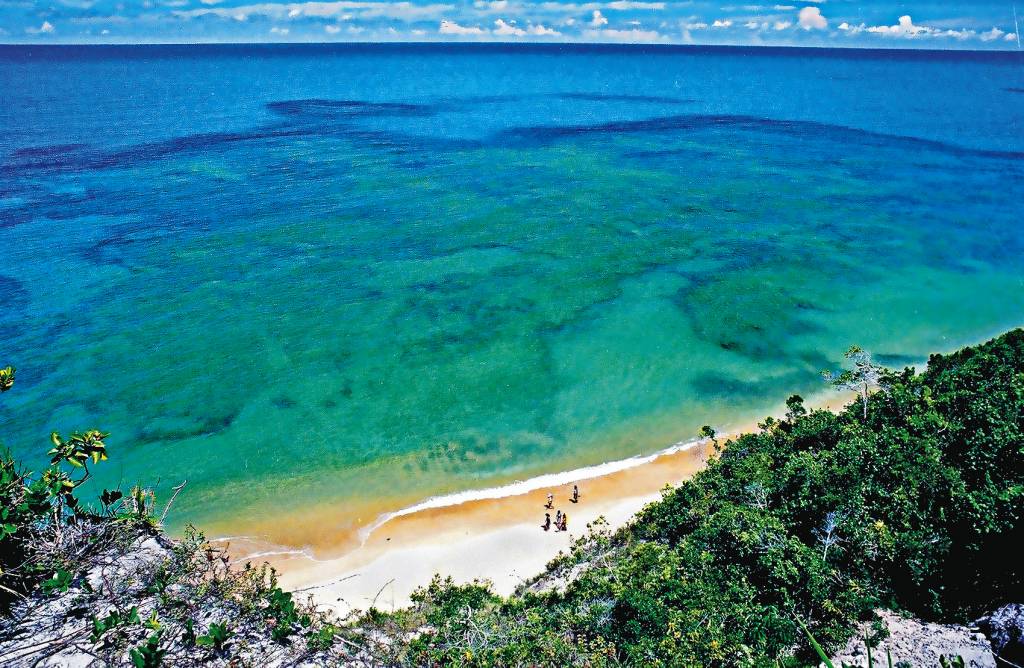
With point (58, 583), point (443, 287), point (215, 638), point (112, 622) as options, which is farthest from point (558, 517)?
point (443, 287)

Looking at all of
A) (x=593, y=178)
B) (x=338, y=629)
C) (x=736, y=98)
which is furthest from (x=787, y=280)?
(x=736, y=98)

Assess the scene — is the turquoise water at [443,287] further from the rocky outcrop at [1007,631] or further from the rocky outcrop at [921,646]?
the rocky outcrop at [1007,631]

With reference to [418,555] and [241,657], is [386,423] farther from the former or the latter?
[241,657]

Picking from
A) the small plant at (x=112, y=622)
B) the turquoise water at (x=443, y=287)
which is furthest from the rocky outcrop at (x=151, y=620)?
the turquoise water at (x=443, y=287)

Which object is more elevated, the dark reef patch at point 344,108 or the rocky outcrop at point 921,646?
the dark reef patch at point 344,108

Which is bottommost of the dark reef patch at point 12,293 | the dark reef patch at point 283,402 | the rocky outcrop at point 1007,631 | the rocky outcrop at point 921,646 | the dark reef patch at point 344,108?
the rocky outcrop at point 921,646

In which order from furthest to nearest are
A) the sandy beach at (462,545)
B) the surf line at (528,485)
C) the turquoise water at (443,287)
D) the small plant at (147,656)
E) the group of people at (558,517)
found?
the turquoise water at (443,287) < the surf line at (528,485) < the group of people at (558,517) < the sandy beach at (462,545) < the small plant at (147,656)
